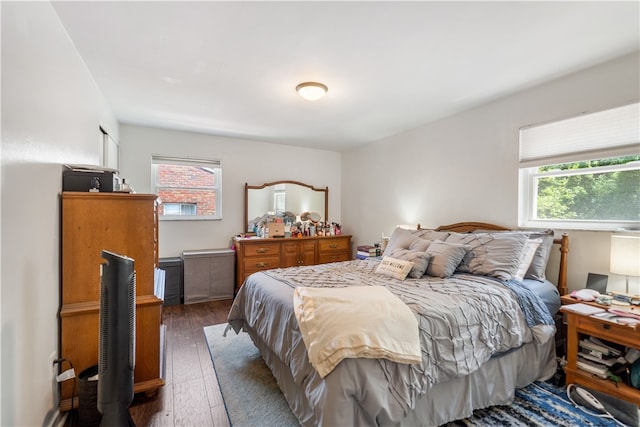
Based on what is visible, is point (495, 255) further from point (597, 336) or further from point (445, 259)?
point (597, 336)

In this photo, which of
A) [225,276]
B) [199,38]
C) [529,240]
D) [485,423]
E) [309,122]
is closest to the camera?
[485,423]

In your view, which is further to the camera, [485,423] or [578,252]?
[578,252]

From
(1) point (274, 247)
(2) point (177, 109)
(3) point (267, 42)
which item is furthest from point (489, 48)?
(1) point (274, 247)

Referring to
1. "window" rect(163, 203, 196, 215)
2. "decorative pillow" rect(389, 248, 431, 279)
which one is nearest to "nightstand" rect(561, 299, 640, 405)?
"decorative pillow" rect(389, 248, 431, 279)

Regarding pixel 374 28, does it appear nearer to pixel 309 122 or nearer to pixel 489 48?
pixel 489 48

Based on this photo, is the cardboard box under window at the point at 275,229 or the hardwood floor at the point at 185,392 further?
the cardboard box under window at the point at 275,229

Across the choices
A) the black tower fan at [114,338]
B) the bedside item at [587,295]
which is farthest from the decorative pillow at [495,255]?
the black tower fan at [114,338]

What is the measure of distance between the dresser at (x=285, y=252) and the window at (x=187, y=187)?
2.35ft

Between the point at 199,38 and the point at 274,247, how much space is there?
9.78ft

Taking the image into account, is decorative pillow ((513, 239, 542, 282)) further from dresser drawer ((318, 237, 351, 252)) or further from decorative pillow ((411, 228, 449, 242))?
dresser drawer ((318, 237, 351, 252))

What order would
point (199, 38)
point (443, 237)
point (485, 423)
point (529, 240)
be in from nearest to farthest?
point (485, 423)
point (199, 38)
point (529, 240)
point (443, 237)

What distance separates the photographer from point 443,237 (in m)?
2.92

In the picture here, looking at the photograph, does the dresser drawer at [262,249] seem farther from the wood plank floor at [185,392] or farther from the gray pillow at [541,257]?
the gray pillow at [541,257]

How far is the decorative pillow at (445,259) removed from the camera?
7.97 feet
